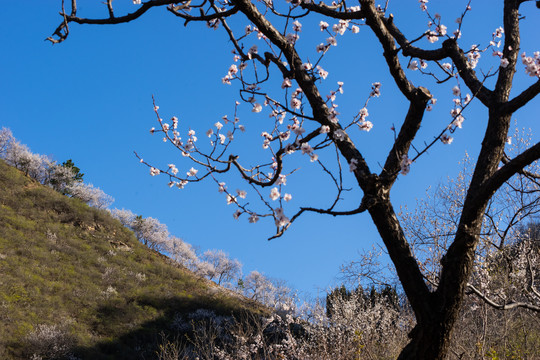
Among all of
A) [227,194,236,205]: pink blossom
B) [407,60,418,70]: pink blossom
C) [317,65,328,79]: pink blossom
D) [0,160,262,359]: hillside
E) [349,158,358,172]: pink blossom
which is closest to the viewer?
[349,158,358,172]: pink blossom

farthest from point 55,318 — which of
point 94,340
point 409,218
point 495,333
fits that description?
point 495,333

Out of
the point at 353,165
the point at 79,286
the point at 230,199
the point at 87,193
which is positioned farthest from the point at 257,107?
the point at 87,193

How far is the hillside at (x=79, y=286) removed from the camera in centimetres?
1544

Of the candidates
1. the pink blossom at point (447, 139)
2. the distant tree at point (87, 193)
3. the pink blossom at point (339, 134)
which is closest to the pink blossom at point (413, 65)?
the pink blossom at point (447, 139)

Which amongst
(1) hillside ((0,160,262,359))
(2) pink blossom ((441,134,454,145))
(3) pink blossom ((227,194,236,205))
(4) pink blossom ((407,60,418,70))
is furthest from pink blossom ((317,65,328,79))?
(1) hillside ((0,160,262,359))

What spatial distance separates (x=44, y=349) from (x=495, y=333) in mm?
13004

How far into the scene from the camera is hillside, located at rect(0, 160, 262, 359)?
50.6 ft

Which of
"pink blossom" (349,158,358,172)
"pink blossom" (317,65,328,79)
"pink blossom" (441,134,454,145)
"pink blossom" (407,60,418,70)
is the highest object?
"pink blossom" (407,60,418,70)

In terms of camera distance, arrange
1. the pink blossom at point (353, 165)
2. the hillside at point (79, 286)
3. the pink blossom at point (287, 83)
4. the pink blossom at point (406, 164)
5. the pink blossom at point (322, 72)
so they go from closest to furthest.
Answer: the pink blossom at point (406, 164) → the pink blossom at point (353, 165) → the pink blossom at point (287, 83) → the pink blossom at point (322, 72) → the hillside at point (79, 286)

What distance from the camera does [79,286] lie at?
2016cm

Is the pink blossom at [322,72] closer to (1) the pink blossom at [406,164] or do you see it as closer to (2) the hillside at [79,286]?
(1) the pink blossom at [406,164]

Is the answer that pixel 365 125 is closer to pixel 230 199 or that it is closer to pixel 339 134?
pixel 339 134

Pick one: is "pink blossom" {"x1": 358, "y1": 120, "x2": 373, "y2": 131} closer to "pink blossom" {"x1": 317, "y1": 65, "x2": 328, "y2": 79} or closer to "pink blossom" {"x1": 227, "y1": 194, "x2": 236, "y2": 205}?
"pink blossom" {"x1": 317, "y1": 65, "x2": 328, "y2": 79}

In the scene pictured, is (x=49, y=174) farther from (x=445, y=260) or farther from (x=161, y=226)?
(x=445, y=260)
